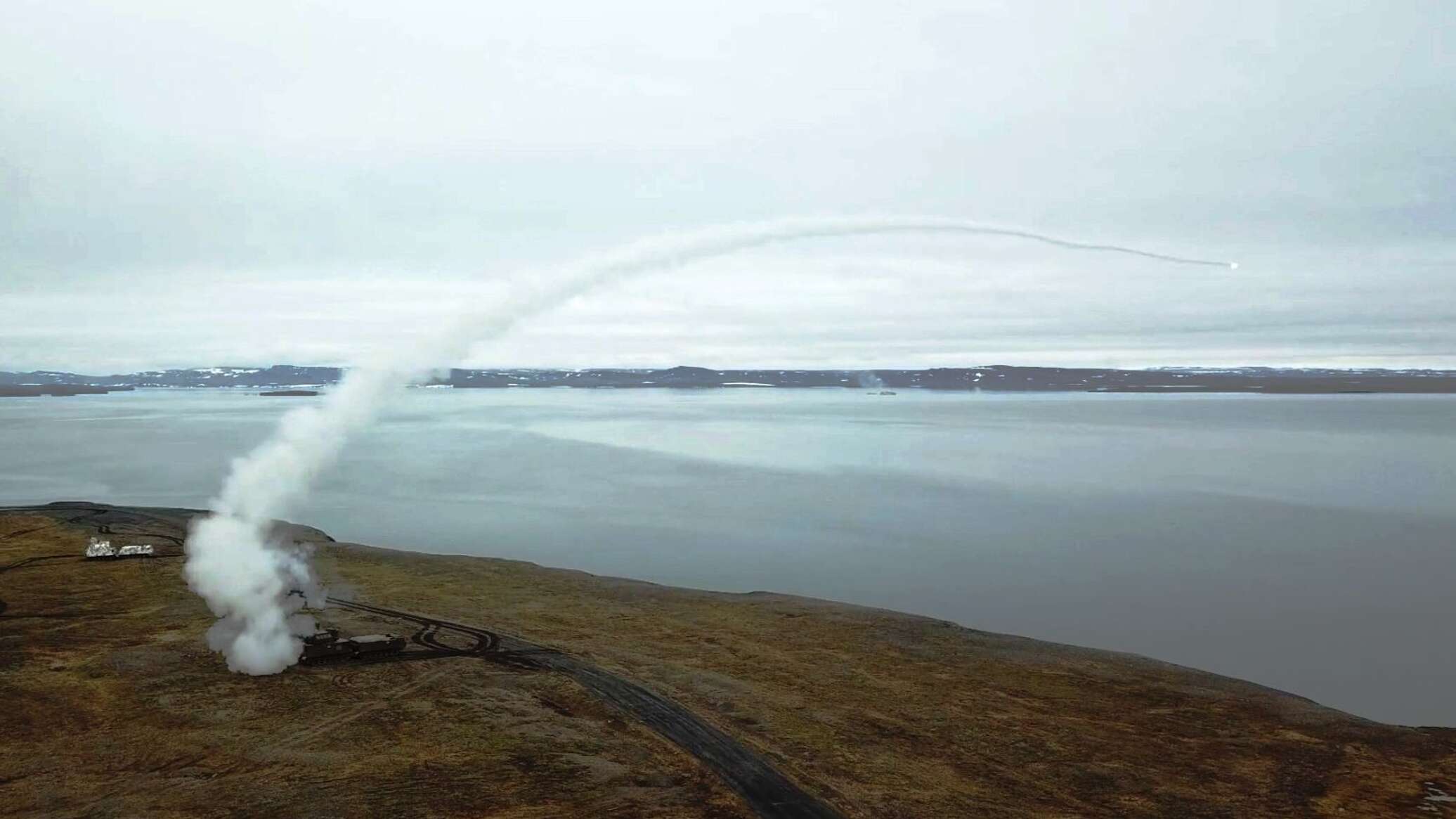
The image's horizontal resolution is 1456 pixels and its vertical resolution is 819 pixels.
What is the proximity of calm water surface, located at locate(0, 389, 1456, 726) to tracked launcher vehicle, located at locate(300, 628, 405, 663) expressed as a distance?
23.2m

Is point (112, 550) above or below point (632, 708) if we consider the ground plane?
above

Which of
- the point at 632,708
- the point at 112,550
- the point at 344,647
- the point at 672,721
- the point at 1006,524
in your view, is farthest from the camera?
the point at 1006,524

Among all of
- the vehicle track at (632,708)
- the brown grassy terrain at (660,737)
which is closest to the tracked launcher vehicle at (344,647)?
the vehicle track at (632,708)

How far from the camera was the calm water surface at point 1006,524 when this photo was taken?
43.8 meters

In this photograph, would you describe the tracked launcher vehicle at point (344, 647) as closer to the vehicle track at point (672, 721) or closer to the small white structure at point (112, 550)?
the vehicle track at point (672, 721)

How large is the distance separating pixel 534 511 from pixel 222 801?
199ft

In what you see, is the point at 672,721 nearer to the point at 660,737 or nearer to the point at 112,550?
the point at 660,737

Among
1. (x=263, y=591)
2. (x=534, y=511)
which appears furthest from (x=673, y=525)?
(x=263, y=591)

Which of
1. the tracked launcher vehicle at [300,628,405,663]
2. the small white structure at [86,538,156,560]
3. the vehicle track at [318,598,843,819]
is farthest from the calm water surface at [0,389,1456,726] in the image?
the tracked launcher vehicle at [300,628,405,663]

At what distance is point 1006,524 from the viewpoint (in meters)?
74.0

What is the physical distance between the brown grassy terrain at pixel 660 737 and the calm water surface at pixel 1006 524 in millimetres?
7888

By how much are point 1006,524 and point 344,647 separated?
53507 mm

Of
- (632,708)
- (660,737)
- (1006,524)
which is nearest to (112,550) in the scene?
(632,708)

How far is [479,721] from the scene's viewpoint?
2781cm
